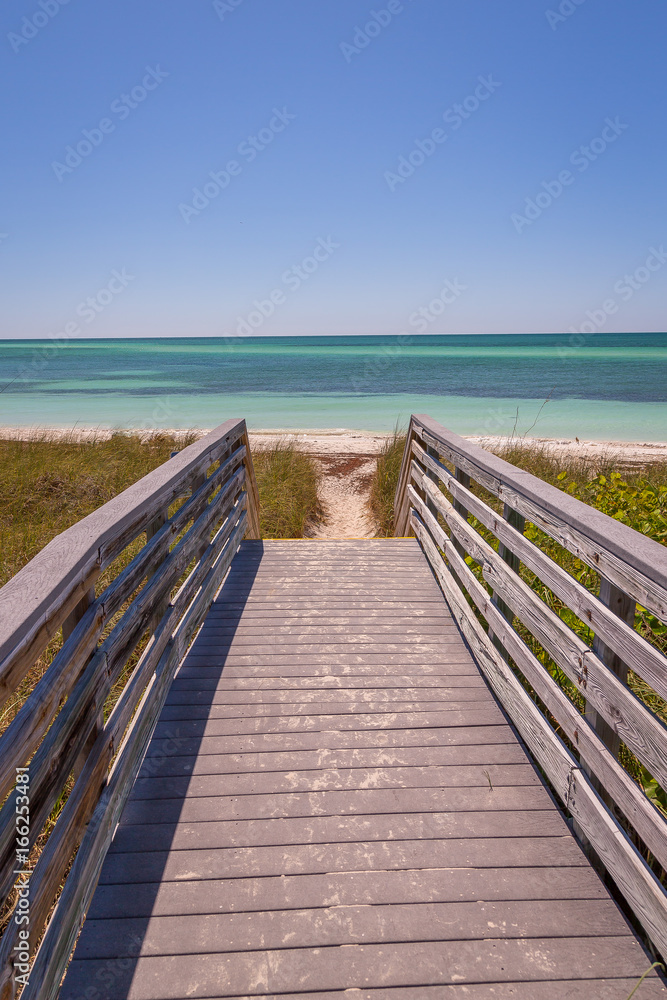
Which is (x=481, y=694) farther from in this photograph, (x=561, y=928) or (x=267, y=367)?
(x=267, y=367)

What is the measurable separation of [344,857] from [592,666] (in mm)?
994

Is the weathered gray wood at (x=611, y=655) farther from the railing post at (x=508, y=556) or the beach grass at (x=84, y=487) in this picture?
the beach grass at (x=84, y=487)

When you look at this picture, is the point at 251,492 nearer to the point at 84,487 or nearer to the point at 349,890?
the point at 84,487

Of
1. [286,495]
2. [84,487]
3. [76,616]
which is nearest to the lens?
[76,616]

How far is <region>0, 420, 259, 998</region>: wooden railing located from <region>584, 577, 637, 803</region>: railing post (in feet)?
5.02

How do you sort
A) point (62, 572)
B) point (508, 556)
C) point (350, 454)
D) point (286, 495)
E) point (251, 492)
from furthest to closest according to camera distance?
point (350, 454), point (286, 495), point (251, 492), point (508, 556), point (62, 572)

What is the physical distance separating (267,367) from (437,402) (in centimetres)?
2479

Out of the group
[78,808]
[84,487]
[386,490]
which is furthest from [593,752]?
[84,487]

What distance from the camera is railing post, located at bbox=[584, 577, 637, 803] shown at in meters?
1.69

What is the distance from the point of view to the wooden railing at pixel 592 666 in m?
1.48

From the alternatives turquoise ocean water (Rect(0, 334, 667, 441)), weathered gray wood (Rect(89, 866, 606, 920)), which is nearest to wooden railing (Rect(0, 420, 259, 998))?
weathered gray wood (Rect(89, 866, 606, 920))

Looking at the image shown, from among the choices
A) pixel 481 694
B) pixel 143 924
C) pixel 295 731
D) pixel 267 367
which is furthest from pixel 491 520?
pixel 267 367

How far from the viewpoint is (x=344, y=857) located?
189 cm

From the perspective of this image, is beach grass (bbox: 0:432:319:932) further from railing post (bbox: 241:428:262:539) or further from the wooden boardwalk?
the wooden boardwalk
